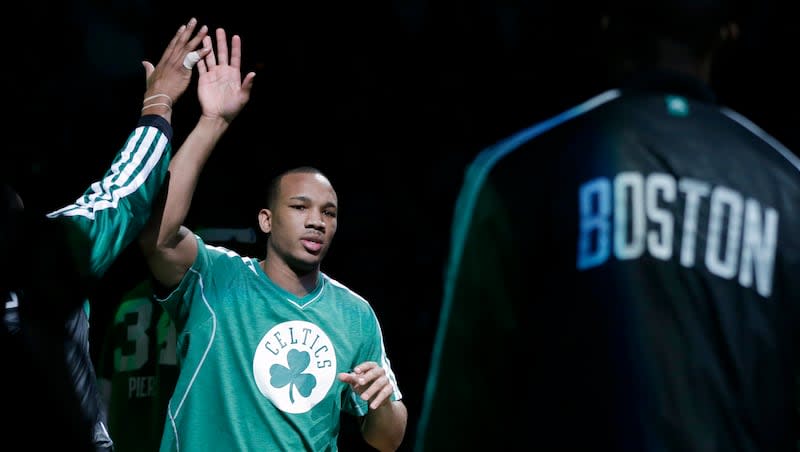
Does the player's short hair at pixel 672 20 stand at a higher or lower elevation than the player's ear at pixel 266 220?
higher

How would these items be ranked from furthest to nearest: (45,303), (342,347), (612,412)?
(342,347) < (45,303) < (612,412)

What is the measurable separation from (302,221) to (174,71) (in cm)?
71

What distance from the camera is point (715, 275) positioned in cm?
112

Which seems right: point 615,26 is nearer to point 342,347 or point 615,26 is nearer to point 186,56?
point 186,56

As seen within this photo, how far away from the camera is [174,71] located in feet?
8.46

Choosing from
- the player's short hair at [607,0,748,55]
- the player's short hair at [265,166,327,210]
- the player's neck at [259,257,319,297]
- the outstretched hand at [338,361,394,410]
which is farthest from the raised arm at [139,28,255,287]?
the player's short hair at [607,0,748,55]

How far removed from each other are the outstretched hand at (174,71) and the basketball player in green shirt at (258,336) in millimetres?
90

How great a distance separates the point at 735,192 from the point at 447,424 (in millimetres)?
490

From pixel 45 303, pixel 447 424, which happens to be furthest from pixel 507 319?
pixel 45 303

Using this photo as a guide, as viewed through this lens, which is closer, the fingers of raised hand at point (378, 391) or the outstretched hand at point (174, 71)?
the fingers of raised hand at point (378, 391)

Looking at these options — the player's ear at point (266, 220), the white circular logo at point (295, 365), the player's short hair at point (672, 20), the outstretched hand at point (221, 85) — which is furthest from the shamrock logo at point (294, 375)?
the player's short hair at point (672, 20)

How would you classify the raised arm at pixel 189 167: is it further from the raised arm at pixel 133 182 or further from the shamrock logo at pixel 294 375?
the shamrock logo at pixel 294 375

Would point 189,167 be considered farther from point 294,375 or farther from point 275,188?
point 294,375

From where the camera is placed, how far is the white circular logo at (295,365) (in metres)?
2.71
